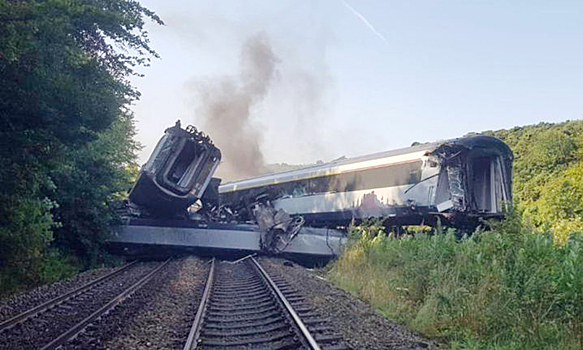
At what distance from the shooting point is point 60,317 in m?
8.01

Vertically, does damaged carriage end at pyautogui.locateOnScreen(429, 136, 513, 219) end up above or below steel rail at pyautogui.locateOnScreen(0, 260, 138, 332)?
above

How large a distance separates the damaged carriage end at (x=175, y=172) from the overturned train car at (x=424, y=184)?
4.54 meters

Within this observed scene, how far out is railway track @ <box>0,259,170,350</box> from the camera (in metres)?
6.32

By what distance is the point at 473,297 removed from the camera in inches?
285

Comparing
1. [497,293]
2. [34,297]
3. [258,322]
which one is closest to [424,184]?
[497,293]

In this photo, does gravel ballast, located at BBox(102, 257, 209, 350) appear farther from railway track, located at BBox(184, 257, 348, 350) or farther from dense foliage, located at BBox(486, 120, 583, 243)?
dense foliage, located at BBox(486, 120, 583, 243)

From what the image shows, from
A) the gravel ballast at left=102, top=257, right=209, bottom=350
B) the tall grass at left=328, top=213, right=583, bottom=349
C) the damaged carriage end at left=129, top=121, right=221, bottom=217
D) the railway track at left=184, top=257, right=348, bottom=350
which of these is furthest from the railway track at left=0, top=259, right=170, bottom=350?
the damaged carriage end at left=129, top=121, right=221, bottom=217

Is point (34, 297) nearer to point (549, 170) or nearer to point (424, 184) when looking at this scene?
point (424, 184)

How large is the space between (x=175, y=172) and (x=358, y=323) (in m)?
12.9

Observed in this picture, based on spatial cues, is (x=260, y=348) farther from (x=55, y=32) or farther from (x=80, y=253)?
(x=80, y=253)

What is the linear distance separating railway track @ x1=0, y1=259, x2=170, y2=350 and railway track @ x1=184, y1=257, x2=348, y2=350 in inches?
57.7

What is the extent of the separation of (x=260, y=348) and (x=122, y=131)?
76.6ft

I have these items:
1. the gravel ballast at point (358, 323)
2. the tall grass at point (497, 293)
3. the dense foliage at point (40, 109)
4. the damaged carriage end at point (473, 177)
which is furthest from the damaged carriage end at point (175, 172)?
the tall grass at point (497, 293)

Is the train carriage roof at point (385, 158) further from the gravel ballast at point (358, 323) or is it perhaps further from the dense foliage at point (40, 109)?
the dense foliage at point (40, 109)
